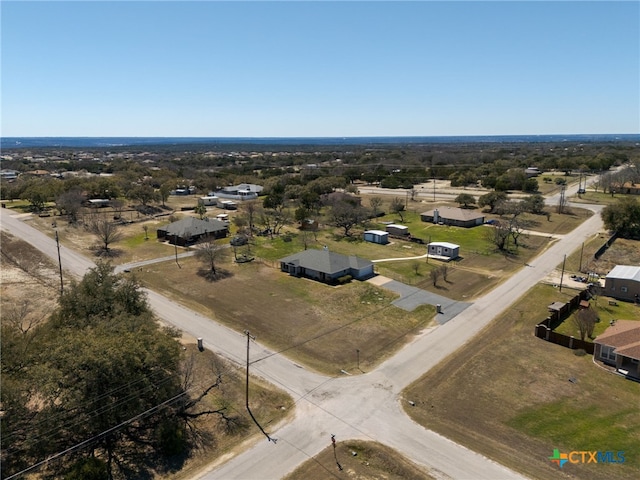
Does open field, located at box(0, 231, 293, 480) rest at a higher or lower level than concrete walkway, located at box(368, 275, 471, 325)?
lower

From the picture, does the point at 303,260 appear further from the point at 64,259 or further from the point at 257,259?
the point at 64,259

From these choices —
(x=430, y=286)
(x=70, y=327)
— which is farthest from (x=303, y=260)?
(x=70, y=327)

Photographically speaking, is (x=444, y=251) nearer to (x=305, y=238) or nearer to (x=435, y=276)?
(x=435, y=276)

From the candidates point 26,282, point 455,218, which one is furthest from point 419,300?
point 26,282

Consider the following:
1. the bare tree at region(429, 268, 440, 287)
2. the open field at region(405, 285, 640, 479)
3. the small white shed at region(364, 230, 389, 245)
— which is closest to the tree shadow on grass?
the bare tree at region(429, 268, 440, 287)

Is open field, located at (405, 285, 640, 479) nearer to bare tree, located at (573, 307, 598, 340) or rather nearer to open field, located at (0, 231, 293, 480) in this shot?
bare tree, located at (573, 307, 598, 340)

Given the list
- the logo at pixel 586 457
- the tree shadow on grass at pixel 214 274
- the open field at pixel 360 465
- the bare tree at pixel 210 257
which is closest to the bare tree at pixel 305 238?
the bare tree at pixel 210 257
